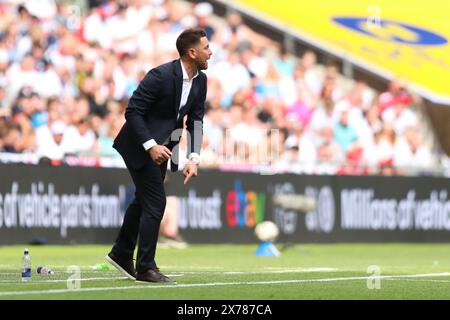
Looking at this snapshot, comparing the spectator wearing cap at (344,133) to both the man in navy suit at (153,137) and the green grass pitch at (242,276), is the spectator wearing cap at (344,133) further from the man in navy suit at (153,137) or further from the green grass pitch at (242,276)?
the man in navy suit at (153,137)

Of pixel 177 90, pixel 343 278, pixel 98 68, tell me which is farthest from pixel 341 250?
pixel 177 90

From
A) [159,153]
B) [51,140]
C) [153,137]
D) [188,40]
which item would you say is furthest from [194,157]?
[51,140]

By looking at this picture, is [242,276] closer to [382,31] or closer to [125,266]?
[125,266]

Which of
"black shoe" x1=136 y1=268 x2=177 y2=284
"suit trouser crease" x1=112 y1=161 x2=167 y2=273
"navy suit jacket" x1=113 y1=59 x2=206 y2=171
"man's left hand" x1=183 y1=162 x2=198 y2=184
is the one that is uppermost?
"navy suit jacket" x1=113 y1=59 x2=206 y2=171

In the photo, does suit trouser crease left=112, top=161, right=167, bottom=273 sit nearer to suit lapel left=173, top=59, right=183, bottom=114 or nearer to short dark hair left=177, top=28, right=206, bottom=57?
suit lapel left=173, top=59, right=183, bottom=114

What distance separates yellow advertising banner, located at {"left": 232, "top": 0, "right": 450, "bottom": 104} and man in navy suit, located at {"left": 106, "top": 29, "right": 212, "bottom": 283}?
54.2 ft

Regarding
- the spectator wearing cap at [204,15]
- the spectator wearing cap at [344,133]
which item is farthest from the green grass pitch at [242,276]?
the spectator wearing cap at [204,15]

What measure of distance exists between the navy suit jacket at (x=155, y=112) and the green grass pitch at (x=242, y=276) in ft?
4.07

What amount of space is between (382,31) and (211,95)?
7.41m

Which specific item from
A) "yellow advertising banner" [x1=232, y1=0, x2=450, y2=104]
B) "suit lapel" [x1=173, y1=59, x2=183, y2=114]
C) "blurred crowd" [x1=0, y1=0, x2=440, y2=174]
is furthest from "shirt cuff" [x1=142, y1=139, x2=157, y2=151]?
"yellow advertising banner" [x1=232, y1=0, x2=450, y2=104]

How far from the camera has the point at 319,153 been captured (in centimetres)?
2445

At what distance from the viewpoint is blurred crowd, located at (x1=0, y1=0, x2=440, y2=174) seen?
68.1 feet

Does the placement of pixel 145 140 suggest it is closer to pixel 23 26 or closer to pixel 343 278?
pixel 343 278

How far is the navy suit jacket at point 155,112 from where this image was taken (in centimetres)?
1083
